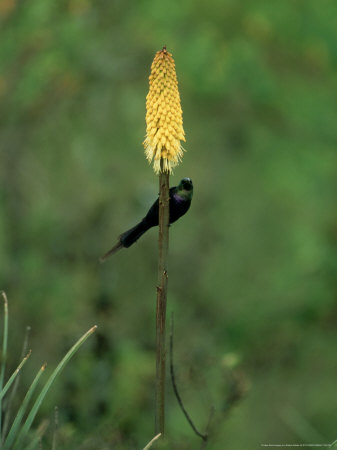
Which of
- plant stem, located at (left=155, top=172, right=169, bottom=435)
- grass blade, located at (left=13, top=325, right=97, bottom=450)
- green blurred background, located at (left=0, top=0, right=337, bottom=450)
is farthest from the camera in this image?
green blurred background, located at (left=0, top=0, right=337, bottom=450)

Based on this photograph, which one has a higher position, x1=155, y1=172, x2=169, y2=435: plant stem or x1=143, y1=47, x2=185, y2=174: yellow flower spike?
x1=143, y1=47, x2=185, y2=174: yellow flower spike

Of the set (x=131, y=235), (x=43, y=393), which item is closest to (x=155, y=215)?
(x=131, y=235)

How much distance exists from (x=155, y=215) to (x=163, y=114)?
22 centimetres

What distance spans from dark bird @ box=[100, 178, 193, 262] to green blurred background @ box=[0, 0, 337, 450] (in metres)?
1.52

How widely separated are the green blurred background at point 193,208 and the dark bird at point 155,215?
5.00 feet

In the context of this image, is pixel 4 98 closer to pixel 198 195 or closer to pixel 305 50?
pixel 305 50

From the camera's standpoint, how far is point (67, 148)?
22.6 feet

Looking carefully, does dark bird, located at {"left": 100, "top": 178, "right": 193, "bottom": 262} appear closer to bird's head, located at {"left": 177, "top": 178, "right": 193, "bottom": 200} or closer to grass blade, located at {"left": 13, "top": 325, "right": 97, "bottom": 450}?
bird's head, located at {"left": 177, "top": 178, "right": 193, "bottom": 200}

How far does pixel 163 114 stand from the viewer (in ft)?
4.22

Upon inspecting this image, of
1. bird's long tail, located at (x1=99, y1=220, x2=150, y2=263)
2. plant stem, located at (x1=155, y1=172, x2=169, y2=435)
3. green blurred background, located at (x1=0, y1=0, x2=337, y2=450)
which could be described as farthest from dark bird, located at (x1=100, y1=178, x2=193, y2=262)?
green blurred background, located at (x1=0, y1=0, x2=337, y2=450)

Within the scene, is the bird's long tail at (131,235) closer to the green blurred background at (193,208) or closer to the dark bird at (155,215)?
the dark bird at (155,215)

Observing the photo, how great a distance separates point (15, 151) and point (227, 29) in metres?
2.32

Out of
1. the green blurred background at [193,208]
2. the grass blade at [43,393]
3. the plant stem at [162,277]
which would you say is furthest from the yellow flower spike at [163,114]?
the green blurred background at [193,208]

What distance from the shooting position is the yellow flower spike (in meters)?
1.23
